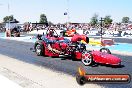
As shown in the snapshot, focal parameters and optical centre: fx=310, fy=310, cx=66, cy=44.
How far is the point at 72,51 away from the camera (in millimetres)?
13711

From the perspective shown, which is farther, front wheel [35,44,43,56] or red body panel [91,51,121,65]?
A: front wheel [35,44,43,56]

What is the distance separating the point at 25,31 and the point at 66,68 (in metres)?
48.5

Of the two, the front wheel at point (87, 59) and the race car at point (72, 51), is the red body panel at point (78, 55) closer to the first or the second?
the race car at point (72, 51)

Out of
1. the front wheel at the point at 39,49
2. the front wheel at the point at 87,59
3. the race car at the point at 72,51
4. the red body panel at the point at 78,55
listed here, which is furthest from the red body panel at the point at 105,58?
the front wheel at the point at 39,49

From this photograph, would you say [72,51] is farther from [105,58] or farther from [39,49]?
[39,49]

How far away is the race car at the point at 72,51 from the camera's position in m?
11.8

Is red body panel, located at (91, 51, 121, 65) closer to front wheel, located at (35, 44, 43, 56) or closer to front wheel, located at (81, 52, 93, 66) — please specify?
front wheel, located at (81, 52, 93, 66)

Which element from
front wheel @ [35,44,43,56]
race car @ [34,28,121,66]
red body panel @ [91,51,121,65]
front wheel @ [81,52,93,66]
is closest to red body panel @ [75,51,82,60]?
race car @ [34,28,121,66]

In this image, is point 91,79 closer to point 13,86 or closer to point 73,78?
point 13,86

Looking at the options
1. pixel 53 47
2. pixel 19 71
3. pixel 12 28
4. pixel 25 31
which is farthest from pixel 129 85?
pixel 25 31

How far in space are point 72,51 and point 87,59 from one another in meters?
1.58

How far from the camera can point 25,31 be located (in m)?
59.7

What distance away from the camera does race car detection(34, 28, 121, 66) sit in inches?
463

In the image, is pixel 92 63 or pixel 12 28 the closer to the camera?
pixel 92 63
